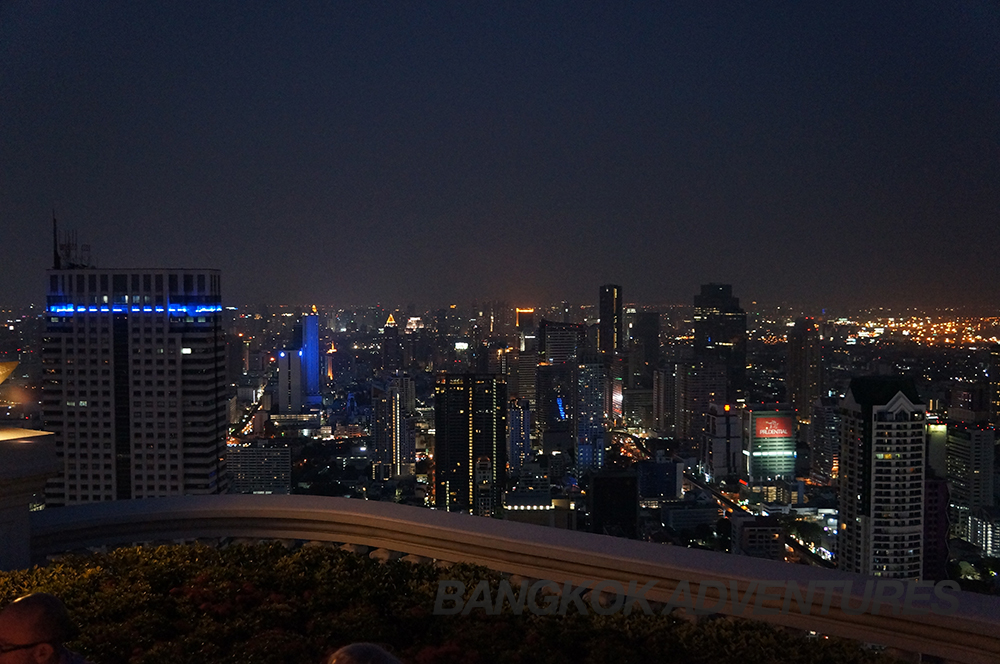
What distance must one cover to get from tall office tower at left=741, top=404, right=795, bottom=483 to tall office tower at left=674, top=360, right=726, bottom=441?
266 centimetres

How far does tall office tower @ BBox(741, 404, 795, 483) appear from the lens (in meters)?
16.1

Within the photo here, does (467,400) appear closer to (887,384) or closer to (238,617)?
(887,384)

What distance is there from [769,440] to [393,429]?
7.51 metres

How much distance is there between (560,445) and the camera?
1836 cm

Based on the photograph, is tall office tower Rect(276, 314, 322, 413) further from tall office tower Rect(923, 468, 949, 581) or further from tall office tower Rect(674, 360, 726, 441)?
tall office tower Rect(923, 468, 949, 581)

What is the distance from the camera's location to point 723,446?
18.7 m

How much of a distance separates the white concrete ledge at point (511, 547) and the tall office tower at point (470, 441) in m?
11.3

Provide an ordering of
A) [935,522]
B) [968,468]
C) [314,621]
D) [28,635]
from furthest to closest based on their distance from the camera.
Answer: [968,468], [935,522], [314,621], [28,635]

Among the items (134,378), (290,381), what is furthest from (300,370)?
(134,378)

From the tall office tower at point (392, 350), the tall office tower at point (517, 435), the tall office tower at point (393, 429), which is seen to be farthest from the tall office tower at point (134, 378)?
the tall office tower at point (392, 350)

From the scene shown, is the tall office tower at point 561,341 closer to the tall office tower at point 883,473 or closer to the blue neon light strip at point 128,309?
the tall office tower at point 883,473

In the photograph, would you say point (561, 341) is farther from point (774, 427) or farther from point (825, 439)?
point (825, 439)

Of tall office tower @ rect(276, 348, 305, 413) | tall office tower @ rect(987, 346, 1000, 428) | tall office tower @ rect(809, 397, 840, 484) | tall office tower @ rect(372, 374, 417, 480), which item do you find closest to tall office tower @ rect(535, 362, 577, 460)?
tall office tower @ rect(372, 374, 417, 480)

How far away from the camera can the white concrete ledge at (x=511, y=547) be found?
4.36ft
